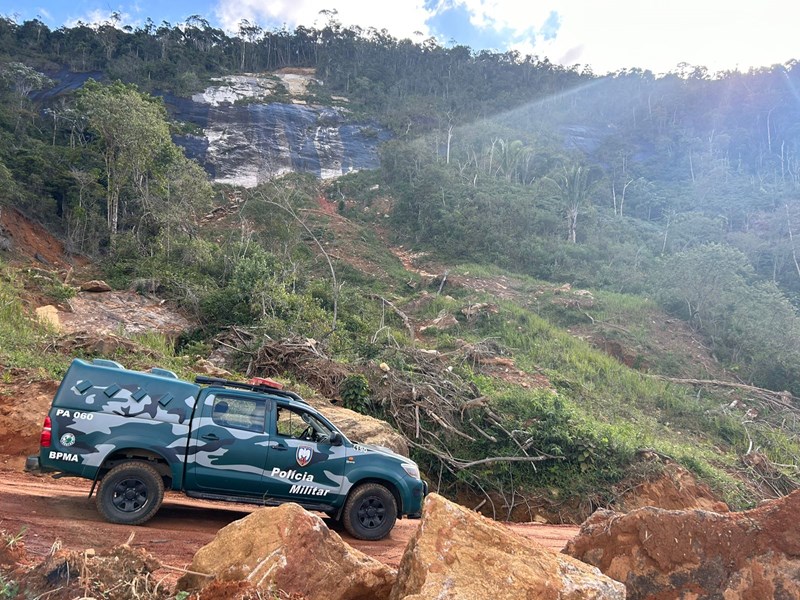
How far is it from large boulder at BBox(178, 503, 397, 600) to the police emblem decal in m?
2.61

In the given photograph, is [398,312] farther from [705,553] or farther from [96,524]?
[705,553]

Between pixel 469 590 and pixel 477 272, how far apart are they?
29575mm

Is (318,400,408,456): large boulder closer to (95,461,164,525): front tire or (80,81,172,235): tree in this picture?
(95,461,164,525): front tire

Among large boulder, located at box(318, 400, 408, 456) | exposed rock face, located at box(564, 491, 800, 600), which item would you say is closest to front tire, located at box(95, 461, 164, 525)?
large boulder, located at box(318, 400, 408, 456)

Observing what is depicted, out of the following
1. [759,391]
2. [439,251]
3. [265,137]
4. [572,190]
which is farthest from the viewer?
[265,137]

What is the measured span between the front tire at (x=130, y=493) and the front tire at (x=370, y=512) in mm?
2149

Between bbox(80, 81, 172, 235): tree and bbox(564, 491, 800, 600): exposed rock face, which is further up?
bbox(80, 81, 172, 235): tree

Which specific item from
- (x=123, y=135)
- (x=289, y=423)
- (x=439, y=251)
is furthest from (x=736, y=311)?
(x=123, y=135)

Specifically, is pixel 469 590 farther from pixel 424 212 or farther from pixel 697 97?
pixel 697 97

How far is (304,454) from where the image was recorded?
644cm

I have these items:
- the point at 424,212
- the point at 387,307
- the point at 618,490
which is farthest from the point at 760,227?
the point at 618,490

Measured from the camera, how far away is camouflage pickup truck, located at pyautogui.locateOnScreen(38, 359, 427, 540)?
18.8ft

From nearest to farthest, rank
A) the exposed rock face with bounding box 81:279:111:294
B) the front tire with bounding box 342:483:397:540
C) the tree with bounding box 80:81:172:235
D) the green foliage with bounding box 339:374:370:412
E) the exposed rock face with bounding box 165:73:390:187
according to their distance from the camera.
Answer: the front tire with bounding box 342:483:397:540
the green foliage with bounding box 339:374:370:412
the exposed rock face with bounding box 81:279:111:294
the tree with bounding box 80:81:172:235
the exposed rock face with bounding box 165:73:390:187

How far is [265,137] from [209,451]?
50723 mm
